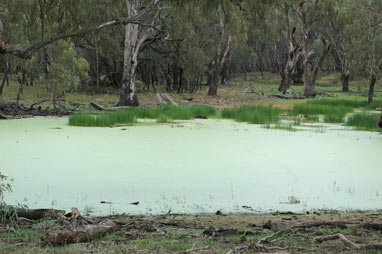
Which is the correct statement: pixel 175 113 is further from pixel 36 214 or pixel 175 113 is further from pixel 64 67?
pixel 36 214

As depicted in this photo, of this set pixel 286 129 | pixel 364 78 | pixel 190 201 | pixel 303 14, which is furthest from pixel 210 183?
pixel 303 14

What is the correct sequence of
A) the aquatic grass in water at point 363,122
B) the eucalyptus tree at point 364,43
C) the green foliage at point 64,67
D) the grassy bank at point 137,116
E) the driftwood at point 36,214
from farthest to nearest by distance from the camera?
1. the green foliage at point 64,67
2. the eucalyptus tree at point 364,43
3. the grassy bank at point 137,116
4. the aquatic grass in water at point 363,122
5. the driftwood at point 36,214

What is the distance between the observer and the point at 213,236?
8.95 ft

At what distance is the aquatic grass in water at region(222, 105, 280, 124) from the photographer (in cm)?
997

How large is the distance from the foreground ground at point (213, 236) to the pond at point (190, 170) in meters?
0.43

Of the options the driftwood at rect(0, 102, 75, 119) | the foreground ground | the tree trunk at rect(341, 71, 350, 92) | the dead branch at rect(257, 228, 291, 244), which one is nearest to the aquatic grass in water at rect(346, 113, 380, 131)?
the foreground ground

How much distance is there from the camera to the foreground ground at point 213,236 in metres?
2.41

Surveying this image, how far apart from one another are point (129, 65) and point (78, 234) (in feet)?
40.9

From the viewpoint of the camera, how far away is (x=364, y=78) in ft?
52.5

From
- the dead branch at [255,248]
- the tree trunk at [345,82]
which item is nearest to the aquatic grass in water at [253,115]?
the dead branch at [255,248]

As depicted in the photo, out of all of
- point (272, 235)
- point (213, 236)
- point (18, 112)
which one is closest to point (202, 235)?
point (213, 236)

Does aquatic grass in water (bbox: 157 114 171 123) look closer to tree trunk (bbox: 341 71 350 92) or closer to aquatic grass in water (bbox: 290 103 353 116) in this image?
aquatic grass in water (bbox: 290 103 353 116)

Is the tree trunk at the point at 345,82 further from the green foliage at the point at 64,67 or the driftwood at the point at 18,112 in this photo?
the driftwood at the point at 18,112

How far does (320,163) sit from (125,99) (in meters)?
9.88
